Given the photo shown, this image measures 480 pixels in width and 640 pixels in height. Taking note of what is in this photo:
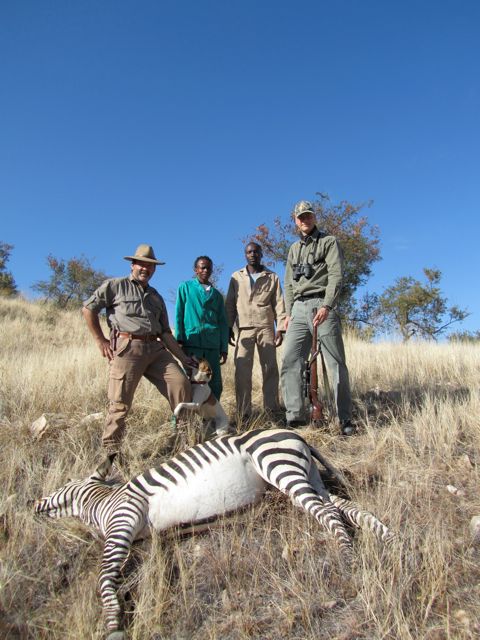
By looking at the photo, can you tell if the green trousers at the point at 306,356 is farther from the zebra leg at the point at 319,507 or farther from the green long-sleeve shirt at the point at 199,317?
the zebra leg at the point at 319,507

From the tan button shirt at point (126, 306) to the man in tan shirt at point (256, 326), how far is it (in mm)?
1599

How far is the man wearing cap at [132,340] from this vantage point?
4.44m

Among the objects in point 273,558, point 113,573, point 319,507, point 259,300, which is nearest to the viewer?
point 113,573

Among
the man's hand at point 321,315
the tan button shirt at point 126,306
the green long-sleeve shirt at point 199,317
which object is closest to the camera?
the tan button shirt at point 126,306

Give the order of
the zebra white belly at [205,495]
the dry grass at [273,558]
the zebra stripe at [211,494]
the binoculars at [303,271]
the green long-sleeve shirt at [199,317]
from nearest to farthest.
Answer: the dry grass at [273,558] → the zebra stripe at [211,494] → the zebra white belly at [205,495] → the binoculars at [303,271] → the green long-sleeve shirt at [199,317]

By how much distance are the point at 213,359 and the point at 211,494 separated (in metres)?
2.51

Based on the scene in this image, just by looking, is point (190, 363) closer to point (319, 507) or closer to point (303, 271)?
point (303, 271)

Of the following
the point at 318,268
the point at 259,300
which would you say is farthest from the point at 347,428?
the point at 259,300

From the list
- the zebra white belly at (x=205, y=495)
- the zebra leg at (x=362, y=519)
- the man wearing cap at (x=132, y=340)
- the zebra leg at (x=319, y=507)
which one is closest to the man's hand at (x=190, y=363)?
the man wearing cap at (x=132, y=340)

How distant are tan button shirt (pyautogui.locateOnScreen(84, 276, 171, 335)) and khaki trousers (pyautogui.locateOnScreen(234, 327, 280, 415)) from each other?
1.55m

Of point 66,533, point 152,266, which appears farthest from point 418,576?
point 152,266

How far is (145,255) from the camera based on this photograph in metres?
4.79

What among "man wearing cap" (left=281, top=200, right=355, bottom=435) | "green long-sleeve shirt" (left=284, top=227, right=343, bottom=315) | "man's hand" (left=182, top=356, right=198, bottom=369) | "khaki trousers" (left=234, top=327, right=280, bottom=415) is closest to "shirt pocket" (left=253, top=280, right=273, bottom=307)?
"khaki trousers" (left=234, top=327, right=280, bottom=415)

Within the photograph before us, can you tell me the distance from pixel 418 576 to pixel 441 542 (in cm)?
31
